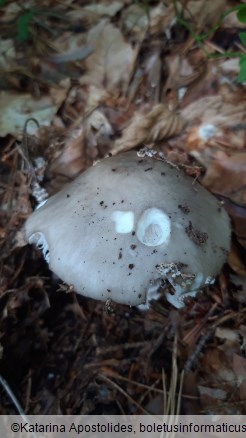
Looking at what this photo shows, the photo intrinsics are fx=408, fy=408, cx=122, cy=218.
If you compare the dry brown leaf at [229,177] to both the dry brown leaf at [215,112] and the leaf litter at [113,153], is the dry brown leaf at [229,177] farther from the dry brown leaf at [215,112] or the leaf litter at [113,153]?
the dry brown leaf at [215,112]

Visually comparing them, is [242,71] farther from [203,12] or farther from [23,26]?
[23,26]


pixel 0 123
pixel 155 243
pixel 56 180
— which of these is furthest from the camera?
pixel 0 123

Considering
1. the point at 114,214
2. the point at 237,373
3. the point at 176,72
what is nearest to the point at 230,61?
the point at 176,72

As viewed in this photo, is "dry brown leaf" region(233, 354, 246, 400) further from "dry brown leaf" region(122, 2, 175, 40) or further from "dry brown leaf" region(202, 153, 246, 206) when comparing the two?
"dry brown leaf" region(122, 2, 175, 40)

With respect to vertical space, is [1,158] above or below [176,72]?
above

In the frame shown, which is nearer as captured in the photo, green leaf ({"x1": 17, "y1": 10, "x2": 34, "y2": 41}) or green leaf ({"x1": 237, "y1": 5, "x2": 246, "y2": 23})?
green leaf ({"x1": 237, "y1": 5, "x2": 246, "y2": 23})

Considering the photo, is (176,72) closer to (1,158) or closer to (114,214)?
(1,158)

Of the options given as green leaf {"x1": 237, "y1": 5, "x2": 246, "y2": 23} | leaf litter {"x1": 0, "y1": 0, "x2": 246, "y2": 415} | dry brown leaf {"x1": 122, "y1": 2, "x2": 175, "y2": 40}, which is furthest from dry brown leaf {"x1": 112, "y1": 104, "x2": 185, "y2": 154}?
dry brown leaf {"x1": 122, "y1": 2, "x2": 175, "y2": 40}
